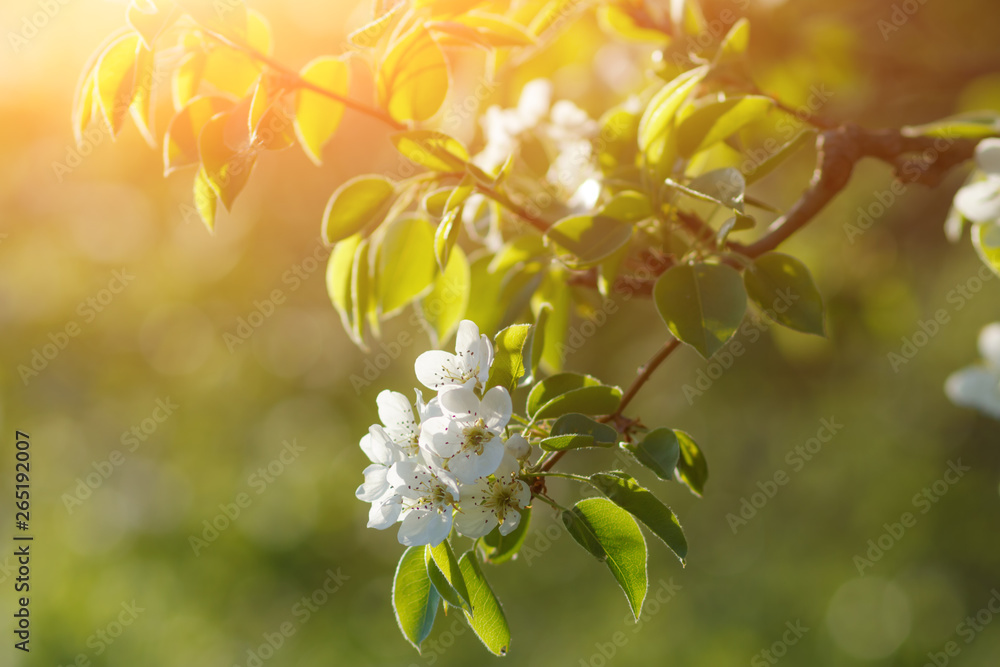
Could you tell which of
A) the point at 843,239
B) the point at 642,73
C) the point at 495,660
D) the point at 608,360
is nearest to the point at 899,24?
the point at 843,239

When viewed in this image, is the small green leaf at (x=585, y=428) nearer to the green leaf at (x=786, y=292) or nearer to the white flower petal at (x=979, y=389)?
the green leaf at (x=786, y=292)

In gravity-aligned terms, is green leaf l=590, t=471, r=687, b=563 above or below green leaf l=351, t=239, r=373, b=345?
below

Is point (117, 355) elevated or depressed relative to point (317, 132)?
depressed

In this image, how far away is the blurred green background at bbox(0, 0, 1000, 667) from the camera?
8.45ft

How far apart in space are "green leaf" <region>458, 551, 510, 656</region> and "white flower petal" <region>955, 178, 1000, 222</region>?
0.71 m

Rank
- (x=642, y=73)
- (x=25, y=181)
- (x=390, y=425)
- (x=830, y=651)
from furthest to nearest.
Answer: (x=830, y=651) < (x=25, y=181) < (x=642, y=73) < (x=390, y=425)

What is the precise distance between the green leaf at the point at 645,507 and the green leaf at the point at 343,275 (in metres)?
0.43

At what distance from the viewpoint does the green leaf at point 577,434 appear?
2.02ft

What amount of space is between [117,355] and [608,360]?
2.22 m

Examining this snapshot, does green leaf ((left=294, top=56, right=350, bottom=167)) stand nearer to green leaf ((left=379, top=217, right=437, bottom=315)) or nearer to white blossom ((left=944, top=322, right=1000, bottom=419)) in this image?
green leaf ((left=379, top=217, right=437, bottom=315))

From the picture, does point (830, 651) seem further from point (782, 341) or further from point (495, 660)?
point (782, 341)

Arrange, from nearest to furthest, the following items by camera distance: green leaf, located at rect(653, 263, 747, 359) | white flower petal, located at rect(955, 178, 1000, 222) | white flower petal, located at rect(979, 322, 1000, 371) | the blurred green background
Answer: green leaf, located at rect(653, 263, 747, 359), white flower petal, located at rect(955, 178, 1000, 222), white flower petal, located at rect(979, 322, 1000, 371), the blurred green background

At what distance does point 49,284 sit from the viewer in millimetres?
3336

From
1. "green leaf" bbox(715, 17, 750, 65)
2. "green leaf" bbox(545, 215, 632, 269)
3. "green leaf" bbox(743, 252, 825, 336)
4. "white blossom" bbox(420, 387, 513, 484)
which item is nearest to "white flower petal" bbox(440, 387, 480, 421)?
"white blossom" bbox(420, 387, 513, 484)
